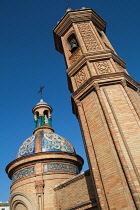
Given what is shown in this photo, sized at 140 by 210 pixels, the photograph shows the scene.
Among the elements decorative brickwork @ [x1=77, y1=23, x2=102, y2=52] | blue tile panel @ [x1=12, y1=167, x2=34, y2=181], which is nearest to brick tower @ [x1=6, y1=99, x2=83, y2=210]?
blue tile panel @ [x1=12, y1=167, x2=34, y2=181]

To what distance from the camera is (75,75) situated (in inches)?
335

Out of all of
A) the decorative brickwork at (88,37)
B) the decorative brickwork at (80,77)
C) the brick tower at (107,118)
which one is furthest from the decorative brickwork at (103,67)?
the decorative brickwork at (88,37)

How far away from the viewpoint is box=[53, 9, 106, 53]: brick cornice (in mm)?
10164

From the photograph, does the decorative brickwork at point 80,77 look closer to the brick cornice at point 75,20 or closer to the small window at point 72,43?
the small window at point 72,43

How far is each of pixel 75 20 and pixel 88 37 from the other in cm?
168

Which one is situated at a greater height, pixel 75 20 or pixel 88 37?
pixel 75 20

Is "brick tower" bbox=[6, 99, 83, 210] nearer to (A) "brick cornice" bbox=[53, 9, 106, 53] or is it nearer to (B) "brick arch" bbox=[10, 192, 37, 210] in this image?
(B) "brick arch" bbox=[10, 192, 37, 210]

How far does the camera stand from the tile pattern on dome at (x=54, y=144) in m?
12.0

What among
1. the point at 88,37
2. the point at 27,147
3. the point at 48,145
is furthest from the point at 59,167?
the point at 88,37

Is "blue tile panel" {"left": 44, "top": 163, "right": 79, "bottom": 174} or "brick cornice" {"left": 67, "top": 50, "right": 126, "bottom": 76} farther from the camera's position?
"blue tile panel" {"left": 44, "top": 163, "right": 79, "bottom": 174}

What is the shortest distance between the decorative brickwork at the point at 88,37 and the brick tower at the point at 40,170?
647 centimetres

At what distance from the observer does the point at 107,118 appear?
20.1 ft

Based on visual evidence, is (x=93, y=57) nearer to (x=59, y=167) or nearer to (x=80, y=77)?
(x=80, y=77)

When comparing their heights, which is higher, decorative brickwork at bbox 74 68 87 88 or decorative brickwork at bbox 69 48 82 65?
decorative brickwork at bbox 69 48 82 65
